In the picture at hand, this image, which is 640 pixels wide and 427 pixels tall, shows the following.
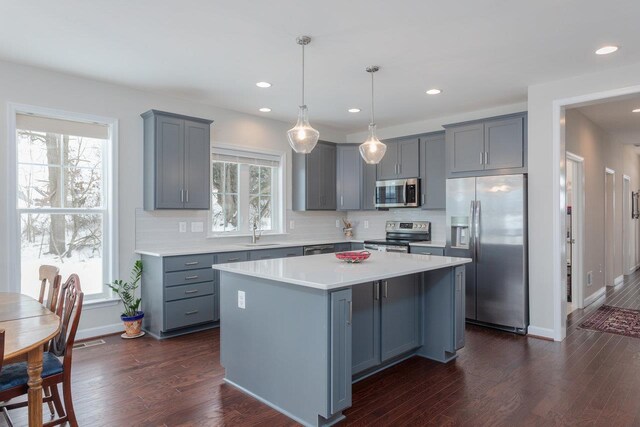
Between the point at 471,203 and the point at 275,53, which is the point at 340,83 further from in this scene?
the point at 471,203

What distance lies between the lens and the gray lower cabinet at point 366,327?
9.48ft

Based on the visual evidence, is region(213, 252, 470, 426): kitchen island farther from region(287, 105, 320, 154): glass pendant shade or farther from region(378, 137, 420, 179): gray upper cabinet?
region(378, 137, 420, 179): gray upper cabinet

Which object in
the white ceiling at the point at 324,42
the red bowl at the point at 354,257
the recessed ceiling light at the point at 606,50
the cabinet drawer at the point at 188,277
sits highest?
the white ceiling at the point at 324,42

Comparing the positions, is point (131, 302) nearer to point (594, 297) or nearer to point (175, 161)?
point (175, 161)

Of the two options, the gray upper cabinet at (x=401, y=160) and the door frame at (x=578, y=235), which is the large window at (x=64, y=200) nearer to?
the gray upper cabinet at (x=401, y=160)

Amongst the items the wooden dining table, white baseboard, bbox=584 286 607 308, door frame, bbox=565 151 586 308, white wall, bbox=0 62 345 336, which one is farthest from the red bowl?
white baseboard, bbox=584 286 607 308

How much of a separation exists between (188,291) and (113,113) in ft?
6.64

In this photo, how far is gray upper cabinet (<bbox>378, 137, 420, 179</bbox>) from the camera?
547 cm

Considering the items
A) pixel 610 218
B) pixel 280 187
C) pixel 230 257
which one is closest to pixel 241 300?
pixel 230 257

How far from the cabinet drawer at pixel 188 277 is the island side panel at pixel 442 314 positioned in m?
2.28

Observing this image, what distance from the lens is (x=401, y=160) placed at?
564cm

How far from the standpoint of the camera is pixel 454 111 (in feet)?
17.3

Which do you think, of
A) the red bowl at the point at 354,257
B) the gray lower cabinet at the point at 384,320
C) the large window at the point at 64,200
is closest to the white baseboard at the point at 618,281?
the gray lower cabinet at the point at 384,320

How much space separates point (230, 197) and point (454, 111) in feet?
10.4
